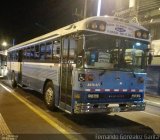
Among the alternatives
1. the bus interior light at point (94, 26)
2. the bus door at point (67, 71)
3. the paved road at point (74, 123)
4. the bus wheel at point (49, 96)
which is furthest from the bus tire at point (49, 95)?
the bus interior light at point (94, 26)

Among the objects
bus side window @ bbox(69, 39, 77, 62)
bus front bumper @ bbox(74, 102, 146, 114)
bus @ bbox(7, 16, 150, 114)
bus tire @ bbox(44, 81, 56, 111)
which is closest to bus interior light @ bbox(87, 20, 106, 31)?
bus @ bbox(7, 16, 150, 114)

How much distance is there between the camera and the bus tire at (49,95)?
10697 mm

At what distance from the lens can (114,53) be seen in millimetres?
9234

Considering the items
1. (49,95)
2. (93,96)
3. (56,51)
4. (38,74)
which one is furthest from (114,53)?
(38,74)

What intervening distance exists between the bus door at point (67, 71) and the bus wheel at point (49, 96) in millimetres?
986

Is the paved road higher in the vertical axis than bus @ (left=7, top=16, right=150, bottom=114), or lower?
lower

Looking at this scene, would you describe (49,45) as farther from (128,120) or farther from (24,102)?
(128,120)

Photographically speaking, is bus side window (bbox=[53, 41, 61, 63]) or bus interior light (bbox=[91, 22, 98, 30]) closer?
bus interior light (bbox=[91, 22, 98, 30])

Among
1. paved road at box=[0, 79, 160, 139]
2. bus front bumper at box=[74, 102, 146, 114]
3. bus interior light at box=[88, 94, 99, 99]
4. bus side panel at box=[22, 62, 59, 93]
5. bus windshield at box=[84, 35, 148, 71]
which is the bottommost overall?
paved road at box=[0, 79, 160, 139]

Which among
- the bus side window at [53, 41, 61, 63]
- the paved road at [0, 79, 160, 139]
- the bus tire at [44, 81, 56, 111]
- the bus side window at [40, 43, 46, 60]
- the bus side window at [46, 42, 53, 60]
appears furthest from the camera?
the bus side window at [40, 43, 46, 60]

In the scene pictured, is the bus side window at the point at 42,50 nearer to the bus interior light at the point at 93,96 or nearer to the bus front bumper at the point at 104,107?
the bus interior light at the point at 93,96

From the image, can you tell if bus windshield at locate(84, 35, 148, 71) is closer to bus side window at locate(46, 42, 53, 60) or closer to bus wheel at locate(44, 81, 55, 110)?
bus wheel at locate(44, 81, 55, 110)

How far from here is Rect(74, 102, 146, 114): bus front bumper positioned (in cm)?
863

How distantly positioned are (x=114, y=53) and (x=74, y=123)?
246 centimetres
